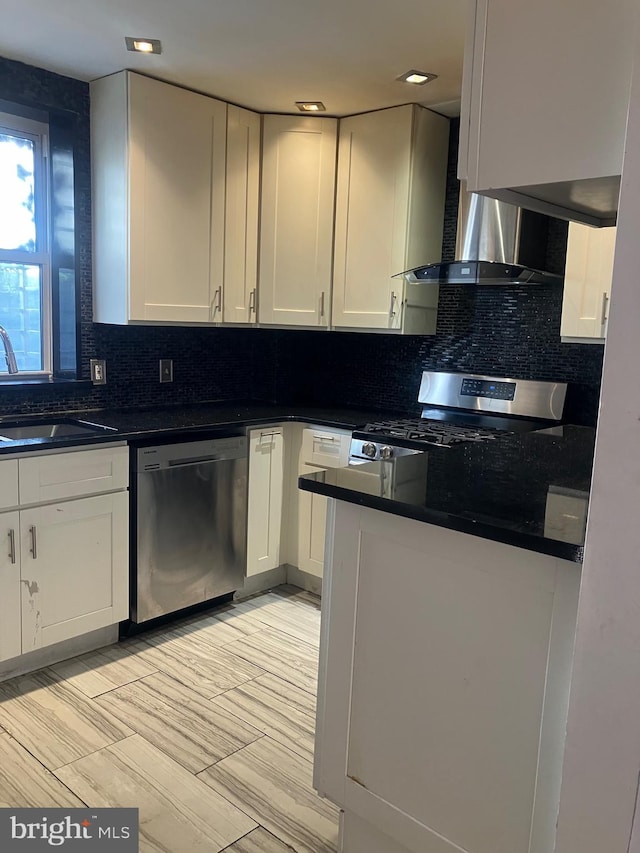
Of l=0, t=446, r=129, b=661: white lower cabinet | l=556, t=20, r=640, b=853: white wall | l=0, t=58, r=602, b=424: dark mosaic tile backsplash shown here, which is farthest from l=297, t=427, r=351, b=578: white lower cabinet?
l=556, t=20, r=640, b=853: white wall

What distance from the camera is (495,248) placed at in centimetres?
301

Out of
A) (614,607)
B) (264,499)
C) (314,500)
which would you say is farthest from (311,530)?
(614,607)

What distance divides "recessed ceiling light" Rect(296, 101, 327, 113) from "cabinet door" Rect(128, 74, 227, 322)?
0.36m

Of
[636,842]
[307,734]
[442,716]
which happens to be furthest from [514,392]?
[636,842]

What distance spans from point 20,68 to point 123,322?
111 cm

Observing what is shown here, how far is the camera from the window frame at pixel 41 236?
3053mm

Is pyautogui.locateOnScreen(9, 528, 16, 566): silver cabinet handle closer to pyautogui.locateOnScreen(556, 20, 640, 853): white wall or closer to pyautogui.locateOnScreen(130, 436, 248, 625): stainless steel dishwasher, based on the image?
pyautogui.locateOnScreen(130, 436, 248, 625): stainless steel dishwasher

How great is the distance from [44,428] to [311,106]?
194 centimetres

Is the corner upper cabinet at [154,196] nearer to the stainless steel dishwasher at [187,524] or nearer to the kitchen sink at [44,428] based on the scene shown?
the kitchen sink at [44,428]

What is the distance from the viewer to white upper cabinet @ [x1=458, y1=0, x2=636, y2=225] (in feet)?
3.81

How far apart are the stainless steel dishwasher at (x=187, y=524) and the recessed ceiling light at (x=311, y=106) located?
160 cm

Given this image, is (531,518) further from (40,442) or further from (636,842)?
(40,442)

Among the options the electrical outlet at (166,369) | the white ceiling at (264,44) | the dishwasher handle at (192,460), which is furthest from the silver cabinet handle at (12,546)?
the white ceiling at (264,44)

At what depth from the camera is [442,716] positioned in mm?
1497
